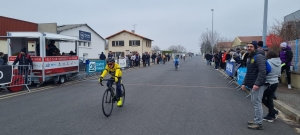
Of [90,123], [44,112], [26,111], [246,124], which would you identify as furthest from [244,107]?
[26,111]

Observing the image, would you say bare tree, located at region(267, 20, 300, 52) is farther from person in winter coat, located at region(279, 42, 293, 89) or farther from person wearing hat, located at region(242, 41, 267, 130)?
person wearing hat, located at region(242, 41, 267, 130)

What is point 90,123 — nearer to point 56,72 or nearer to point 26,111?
point 26,111

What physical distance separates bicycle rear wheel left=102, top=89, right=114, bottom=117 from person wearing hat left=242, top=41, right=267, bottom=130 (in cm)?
342

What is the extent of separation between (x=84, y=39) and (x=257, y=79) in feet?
103

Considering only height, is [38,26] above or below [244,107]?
above

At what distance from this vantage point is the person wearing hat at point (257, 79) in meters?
5.20

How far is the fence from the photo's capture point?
10.0 metres

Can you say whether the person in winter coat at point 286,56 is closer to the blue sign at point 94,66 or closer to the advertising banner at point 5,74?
the advertising banner at point 5,74

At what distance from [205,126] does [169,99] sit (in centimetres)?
315

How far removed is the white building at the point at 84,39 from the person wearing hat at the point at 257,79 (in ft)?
87.7

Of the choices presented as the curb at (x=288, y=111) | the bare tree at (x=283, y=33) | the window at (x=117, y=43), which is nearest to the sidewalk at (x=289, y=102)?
the curb at (x=288, y=111)

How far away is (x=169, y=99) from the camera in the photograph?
8641 millimetres

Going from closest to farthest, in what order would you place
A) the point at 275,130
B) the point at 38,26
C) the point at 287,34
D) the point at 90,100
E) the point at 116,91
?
the point at 275,130, the point at 116,91, the point at 90,100, the point at 287,34, the point at 38,26

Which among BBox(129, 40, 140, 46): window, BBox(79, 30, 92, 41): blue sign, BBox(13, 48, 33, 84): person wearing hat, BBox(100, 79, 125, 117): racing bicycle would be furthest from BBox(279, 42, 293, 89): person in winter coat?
BBox(129, 40, 140, 46): window
